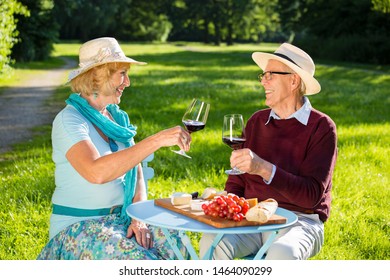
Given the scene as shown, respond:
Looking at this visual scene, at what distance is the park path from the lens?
13.4m

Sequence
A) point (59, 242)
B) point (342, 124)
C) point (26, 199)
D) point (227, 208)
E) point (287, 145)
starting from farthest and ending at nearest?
point (342, 124)
point (26, 199)
point (287, 145)
point (59, 242)
point (227, 208)

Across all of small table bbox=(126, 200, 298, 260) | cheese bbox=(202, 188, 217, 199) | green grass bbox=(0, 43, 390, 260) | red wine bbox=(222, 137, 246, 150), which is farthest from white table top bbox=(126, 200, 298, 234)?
green grass bbox=(0, 43, 390, 260)

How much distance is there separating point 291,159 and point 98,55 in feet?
4.74

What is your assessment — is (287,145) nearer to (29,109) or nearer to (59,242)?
(59,242)

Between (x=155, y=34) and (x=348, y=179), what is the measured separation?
77864 millimetres

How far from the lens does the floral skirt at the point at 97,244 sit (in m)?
4.41

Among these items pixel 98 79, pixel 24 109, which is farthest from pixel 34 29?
pixel 98 79

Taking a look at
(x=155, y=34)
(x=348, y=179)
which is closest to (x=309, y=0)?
(x=155, y=34)

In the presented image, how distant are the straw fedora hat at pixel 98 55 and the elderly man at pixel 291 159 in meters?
1.04

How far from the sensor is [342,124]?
14.4 meters

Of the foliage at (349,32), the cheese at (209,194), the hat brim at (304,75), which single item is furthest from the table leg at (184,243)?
the foliage at (349,32)

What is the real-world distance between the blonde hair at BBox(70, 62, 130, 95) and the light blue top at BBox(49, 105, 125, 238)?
18cm

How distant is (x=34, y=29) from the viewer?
108ft

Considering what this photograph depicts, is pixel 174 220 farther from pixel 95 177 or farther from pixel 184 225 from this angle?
pixel 95 177
